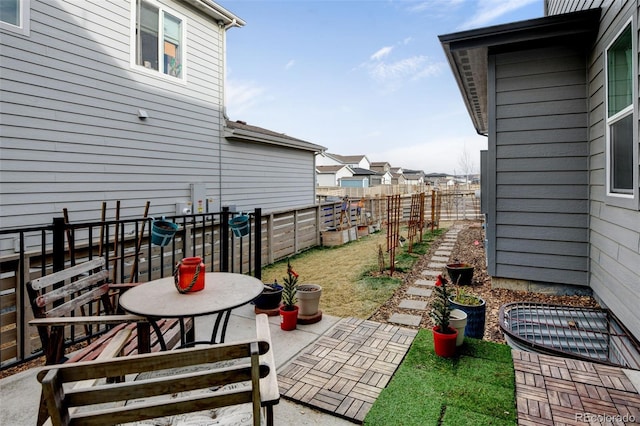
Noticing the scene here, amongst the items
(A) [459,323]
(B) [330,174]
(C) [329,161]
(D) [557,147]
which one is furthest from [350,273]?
(C) [329,161]

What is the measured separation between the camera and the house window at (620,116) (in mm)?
2920

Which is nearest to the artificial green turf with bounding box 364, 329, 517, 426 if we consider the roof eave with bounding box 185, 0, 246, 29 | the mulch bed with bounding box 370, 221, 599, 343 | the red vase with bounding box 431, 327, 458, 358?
the red vase with bounding box 431, 327, 458, 358

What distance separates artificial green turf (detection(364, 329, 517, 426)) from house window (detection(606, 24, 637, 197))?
1.90 m

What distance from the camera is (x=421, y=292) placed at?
5.05m

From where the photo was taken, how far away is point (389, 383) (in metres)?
2.34

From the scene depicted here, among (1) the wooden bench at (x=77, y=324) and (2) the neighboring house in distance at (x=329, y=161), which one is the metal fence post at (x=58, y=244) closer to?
(1) the wooden bench at (x=77, y=324)

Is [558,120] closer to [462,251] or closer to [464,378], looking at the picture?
[464,378]

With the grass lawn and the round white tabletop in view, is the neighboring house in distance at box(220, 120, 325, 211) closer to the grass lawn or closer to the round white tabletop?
the grass lawn

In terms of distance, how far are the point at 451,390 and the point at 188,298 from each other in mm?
1782

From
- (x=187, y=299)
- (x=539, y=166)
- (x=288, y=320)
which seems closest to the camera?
(x=187, y=299)

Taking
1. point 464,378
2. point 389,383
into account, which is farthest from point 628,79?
point 389,383

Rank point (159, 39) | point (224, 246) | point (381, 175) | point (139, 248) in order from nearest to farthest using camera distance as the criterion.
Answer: point (139, 248) → point (224, 246) → point (159, 39) → point (381, 175)

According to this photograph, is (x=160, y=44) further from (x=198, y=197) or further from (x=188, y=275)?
(x=188, y=275)

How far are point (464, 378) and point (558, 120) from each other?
11.3 ft
